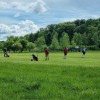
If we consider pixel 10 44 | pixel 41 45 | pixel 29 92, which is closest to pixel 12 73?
pixel 29 92

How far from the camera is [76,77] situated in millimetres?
17078

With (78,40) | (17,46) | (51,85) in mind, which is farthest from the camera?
(78,40)

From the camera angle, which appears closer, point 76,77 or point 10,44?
point 76,77

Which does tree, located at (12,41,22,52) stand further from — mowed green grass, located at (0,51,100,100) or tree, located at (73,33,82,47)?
mowed green grass, located at (0,51,100,100)

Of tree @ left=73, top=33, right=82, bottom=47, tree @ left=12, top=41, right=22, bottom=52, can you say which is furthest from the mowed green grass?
tree @ left=73, top=33, right=82, bottom=47

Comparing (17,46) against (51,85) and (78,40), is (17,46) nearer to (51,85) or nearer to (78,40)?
(78,40)

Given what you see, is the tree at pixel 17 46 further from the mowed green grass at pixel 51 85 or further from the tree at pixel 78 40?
the mowed green grass at pixel 51 85

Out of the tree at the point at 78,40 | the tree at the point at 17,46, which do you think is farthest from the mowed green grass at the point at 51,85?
the tree at the point at 78,40

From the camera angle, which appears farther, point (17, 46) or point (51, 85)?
point (17, 46)

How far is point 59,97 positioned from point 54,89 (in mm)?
1299

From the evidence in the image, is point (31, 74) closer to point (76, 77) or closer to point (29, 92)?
point (76, 77)

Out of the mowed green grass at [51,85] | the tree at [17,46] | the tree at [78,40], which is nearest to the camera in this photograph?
the mowed green grass at [51,85]

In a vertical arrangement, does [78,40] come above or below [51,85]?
above

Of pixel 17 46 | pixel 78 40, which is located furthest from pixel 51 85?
pixel 78 40
